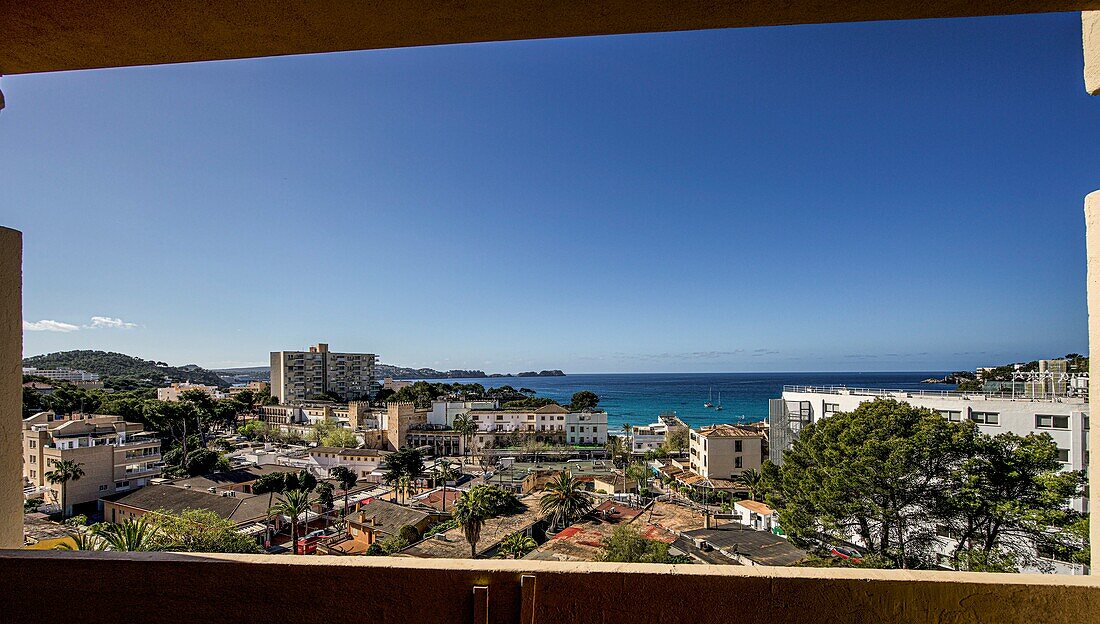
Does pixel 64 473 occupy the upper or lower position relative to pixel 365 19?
lower

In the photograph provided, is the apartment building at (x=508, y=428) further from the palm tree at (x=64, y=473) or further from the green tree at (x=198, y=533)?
the green tree at (x=198, y=533)

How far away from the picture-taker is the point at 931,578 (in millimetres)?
1034

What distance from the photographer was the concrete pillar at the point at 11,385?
1349 millimetres

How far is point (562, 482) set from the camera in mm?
18328

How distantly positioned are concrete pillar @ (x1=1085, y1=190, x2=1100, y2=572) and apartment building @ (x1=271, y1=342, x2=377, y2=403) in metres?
60.9

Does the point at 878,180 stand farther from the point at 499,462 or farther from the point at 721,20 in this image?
the point at 499,462

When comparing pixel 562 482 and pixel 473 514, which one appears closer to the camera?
pixel 473 514

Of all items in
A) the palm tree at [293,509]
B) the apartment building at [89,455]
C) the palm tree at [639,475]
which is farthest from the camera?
the palm tree at [639,475]

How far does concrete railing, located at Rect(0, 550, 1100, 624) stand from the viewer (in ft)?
3.34

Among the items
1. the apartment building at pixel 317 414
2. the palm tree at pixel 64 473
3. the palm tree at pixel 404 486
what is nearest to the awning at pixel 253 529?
the palm tree at pixel 404 486

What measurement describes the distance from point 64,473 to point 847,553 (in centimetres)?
2569

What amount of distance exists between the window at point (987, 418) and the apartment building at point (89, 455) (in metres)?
30.1

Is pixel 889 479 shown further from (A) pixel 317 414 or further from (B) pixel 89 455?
(A) pixel 317 414

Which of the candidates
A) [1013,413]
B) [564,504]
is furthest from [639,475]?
[1013,413]
